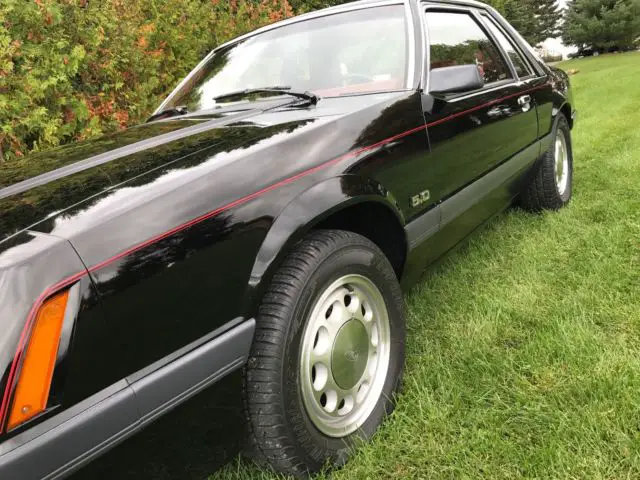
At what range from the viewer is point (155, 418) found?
1284 millimetres

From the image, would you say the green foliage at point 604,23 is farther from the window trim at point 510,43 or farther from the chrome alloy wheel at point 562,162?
the window trim at point 510,43

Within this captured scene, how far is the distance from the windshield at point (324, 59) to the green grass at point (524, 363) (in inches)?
46.1

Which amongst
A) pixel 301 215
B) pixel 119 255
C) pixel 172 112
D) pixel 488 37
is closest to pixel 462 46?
pixel 488 37

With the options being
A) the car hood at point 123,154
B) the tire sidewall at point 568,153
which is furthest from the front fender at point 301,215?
the tire sidewall at point 568,153

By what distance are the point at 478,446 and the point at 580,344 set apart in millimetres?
756

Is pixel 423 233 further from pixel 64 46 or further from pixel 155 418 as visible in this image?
pixel 64 46

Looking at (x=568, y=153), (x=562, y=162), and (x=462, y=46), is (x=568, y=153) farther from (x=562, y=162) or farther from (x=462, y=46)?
(x=462, y=46)

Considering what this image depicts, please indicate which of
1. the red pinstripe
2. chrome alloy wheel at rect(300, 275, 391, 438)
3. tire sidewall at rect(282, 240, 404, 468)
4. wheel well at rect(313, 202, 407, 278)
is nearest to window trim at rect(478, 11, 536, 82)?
wheel well at rect(313, 202, 407, 278)

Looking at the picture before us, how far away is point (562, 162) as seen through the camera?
4.31 meters

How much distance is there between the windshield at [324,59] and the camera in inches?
100

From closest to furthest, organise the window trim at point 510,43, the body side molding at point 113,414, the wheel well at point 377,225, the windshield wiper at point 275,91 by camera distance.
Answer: the body side molding at point 113,414 < the wheel well at point 377,225 < the windshield wiper at point 275,91 < the window trim at point 510,43

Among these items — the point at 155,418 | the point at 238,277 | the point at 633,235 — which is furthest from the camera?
the point at 633,235

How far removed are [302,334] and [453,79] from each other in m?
1.41

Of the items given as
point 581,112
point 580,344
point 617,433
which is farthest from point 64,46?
point 581,112
